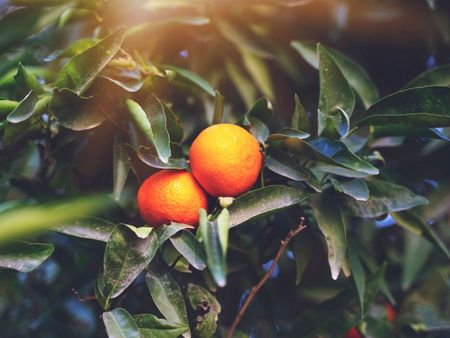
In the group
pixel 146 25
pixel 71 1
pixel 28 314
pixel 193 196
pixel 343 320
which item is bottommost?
pixel 28 314

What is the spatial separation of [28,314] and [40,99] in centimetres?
64

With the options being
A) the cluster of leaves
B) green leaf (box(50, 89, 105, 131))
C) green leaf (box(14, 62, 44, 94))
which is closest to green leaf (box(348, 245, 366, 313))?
the cluster of leaves

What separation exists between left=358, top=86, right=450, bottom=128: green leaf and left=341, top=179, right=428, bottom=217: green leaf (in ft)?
0.47

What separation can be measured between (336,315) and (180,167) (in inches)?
18.3

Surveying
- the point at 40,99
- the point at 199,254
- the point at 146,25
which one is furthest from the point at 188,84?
the point at 199,254

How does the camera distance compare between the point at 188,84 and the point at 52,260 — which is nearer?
the point at 188,84

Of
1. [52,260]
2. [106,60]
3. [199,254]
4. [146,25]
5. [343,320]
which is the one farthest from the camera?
[52,260]

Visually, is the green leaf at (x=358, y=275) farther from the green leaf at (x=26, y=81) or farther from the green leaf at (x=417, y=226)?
the green leaf at (x=26, y=81)

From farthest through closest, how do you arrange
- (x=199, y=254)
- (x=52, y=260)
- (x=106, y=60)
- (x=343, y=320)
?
1. (x=52, y=260)
2. (x=343, y=320)
3. (x=106, y=60)
4. (x=199, y=254)

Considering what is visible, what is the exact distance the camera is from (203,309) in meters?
0.96

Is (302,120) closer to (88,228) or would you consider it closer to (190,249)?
(190,249)

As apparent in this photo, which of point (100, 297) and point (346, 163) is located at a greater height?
point (346, 163)

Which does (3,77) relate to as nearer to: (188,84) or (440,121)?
(188,84)

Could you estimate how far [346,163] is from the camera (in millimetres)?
914
